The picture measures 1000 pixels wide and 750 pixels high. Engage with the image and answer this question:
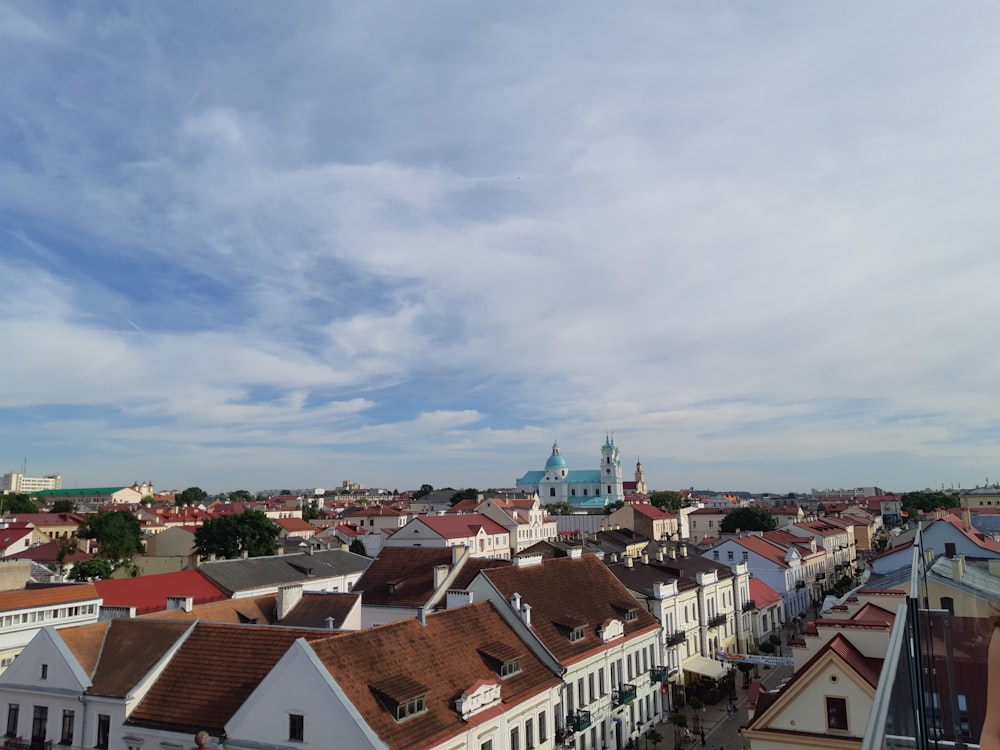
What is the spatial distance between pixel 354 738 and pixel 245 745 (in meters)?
4.37

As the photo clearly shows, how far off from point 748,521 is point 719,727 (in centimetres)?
9137

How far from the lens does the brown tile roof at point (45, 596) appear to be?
1686 inches

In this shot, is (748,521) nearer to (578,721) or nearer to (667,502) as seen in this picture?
(667,502)

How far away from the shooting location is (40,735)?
89.2 feet

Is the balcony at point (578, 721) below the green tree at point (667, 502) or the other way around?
below

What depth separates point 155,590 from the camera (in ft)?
176

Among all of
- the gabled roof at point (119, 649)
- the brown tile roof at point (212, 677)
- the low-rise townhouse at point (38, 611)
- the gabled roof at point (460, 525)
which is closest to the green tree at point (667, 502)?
the gabled roof at point (460, 525)

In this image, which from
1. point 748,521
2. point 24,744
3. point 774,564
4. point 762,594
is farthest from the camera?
point 748,521

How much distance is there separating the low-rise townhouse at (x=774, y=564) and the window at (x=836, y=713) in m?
48.5

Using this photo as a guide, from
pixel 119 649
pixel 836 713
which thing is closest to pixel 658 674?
pixel 836 713

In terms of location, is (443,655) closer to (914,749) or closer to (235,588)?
(914,749)

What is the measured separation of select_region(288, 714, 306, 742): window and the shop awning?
29.3m

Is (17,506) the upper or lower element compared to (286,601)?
lower

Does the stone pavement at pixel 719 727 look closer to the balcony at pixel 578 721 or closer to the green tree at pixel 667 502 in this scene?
the balcony at pixel 578 721
